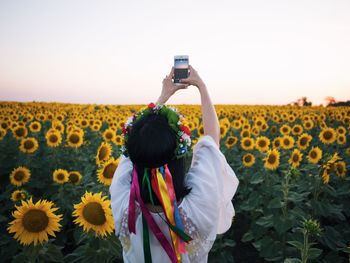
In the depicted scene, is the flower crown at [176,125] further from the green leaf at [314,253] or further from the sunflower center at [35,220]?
the green leaf at [314,253]

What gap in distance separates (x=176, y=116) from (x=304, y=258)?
80.0 inches

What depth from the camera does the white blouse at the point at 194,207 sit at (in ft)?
6.07

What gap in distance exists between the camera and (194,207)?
6.03 ft

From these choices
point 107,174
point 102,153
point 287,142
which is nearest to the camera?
point 107,174

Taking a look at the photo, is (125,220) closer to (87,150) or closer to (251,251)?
(251,251)

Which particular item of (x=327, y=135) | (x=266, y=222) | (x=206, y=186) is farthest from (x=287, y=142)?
(x=206, y=186)

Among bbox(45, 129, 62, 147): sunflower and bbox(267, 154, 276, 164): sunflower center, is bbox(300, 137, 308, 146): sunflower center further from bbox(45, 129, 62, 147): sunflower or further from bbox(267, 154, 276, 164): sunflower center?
bbox(45, 129, 62, 147): sunflower

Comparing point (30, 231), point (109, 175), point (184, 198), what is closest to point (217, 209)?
point (184, 198)

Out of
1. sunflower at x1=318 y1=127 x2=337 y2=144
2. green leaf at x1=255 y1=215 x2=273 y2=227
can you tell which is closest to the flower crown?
green leaf at x1=255 y1=215 x2=273 y2=227

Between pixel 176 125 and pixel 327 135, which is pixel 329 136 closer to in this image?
pixel 327 135

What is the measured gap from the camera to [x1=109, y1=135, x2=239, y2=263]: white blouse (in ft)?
6.07

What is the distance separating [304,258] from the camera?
113 inches

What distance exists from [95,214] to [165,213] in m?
1.27

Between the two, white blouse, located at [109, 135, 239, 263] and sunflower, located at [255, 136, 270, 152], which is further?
sunflower, located at [255, 136, 270, 152]
